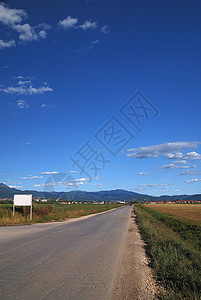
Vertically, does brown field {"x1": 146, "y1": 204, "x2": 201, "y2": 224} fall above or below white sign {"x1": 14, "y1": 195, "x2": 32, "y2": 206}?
below

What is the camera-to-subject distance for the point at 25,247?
30.9 feet

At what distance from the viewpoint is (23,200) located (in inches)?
963

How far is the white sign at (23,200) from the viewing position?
24.4 metres

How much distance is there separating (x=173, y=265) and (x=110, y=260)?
2104 mm

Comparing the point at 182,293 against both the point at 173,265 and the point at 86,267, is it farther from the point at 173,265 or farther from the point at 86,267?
the point at 86,267

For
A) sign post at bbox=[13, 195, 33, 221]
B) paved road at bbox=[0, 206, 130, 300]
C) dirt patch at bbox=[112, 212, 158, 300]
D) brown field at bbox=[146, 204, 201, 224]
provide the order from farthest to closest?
brown field at bbox=[146, 204, 201, 224] < sign post at bbox=[13, 195, 33, 221] < dirt patch at bbox=[112, 212, 158, 300] < paved road at bbox=[0, 206, 130, 300]

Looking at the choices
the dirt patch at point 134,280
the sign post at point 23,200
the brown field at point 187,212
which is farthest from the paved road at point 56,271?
the brown field at point 187,212

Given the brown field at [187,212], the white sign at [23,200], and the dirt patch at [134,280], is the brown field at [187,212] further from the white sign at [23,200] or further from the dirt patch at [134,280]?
the dirt patch at [134,280]

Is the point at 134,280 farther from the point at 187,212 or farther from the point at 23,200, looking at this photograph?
the point at 187,212

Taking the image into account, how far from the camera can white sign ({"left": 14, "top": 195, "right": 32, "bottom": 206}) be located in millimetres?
24388

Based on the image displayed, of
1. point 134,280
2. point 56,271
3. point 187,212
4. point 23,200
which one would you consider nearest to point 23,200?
point 23,200

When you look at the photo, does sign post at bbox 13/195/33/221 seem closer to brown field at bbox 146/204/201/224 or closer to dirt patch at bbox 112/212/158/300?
dirt patch at bbox 112/212/158/300

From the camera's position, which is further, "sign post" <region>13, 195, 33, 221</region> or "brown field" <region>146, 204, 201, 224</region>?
"brown field" <region>146, 204, 201, 224</region>

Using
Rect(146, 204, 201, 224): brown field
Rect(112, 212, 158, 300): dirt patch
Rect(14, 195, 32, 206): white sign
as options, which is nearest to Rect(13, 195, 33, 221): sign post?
Rect(14, 195, 32, 206): white sign
